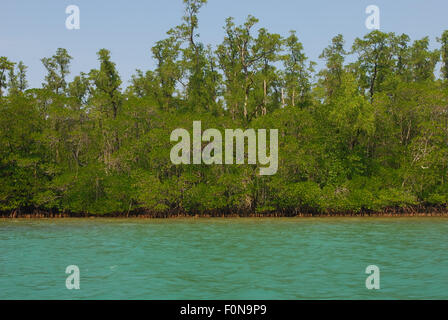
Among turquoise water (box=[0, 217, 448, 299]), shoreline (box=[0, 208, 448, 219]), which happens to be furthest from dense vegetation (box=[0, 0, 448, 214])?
turquoise water (box=[0, 217, 448, 299])

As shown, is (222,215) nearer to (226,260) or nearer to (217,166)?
(217,166)

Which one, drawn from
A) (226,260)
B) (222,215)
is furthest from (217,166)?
(226,260)

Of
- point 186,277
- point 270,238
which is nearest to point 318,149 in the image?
point 270,238

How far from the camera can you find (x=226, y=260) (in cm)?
1655

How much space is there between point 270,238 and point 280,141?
48.8 ft

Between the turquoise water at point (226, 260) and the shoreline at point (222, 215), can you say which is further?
the shoreline at point (222, 215)

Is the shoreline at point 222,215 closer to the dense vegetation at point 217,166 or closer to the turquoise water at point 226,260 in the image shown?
the dense vegetation at point 217,166

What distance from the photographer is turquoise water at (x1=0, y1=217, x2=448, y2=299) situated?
481 inches

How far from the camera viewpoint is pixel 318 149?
3553 centimetres

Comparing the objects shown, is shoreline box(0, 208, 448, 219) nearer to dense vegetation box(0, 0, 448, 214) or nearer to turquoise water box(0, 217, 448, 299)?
dense vegetation box(0, 0, 448, 214)

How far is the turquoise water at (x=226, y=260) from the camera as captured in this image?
12.2 m

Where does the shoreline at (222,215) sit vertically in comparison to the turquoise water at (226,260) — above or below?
below

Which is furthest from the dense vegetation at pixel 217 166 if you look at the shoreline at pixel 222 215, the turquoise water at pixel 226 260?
the turquoise water at pixel 226 260
